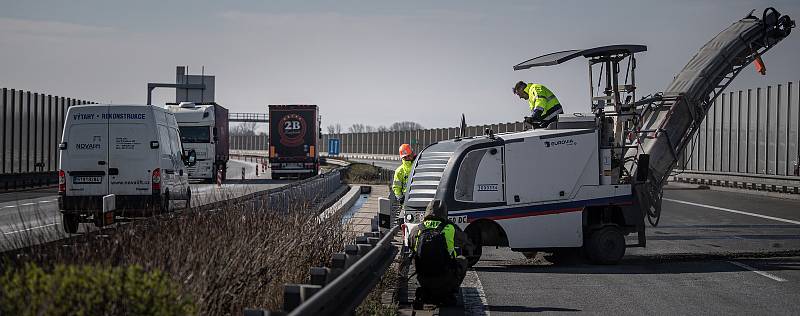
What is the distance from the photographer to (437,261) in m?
10.8

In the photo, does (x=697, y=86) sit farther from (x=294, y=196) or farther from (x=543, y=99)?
(x=294, y=196)

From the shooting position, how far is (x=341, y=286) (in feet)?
24.8

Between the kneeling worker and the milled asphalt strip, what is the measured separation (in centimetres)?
30

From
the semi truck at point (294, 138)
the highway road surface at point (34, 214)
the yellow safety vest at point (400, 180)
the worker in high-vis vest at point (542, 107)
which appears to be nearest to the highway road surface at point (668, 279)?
the yellow safety vest at point (400, 180)

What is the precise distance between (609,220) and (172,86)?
148 ft

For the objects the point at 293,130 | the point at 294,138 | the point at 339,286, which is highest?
the point at 293,130

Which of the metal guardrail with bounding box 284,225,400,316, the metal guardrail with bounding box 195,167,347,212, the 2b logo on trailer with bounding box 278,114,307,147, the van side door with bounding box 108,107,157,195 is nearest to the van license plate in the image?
the van side door with bounding box 108,107,157,195

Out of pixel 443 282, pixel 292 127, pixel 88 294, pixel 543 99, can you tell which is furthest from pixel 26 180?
pixel 88 294

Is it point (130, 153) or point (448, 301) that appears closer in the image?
point (448, 301)

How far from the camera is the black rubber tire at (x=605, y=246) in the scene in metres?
15.7

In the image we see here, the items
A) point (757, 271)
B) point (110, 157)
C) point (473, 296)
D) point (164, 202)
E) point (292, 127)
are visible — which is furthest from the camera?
point (292, 127)

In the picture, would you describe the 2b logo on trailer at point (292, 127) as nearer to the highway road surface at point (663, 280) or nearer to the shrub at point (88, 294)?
the highway road surface at point (663, 280)

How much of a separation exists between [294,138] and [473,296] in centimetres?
4081

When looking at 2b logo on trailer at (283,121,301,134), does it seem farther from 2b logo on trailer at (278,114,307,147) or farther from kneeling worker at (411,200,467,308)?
kneeling worker at (411,200,467,308)
